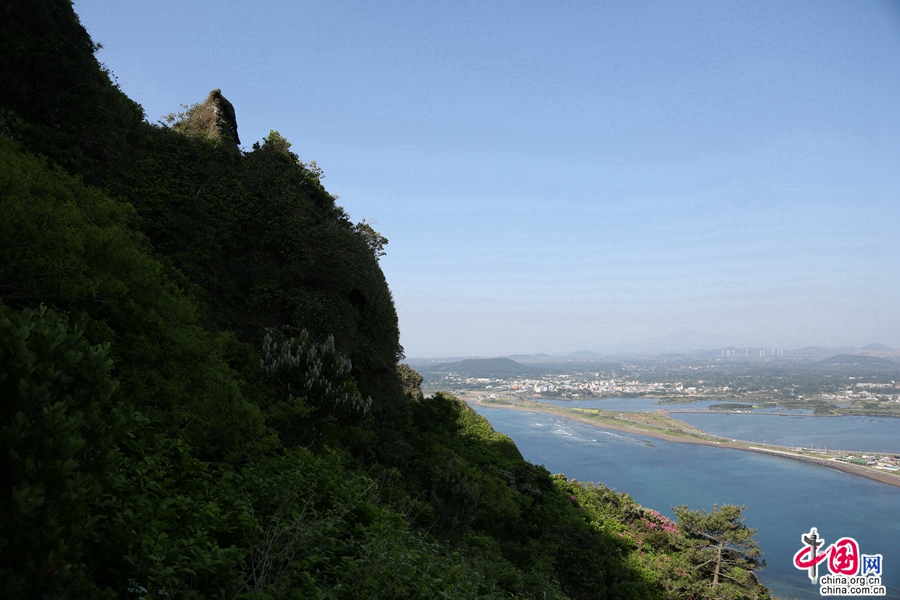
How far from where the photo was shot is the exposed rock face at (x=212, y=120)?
605 inches

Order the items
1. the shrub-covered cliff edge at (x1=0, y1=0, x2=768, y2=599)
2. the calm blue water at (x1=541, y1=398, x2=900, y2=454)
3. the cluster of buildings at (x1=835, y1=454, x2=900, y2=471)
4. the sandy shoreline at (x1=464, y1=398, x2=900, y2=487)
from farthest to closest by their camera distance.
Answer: the calm blue water at (x1=541, y1=398, x2=900, y2=454), the cluster of buildings at (x1=835, y1=454, x2=900, y2=471), the sandy shoreline at (x1=464, y1=398, x2=900, y2=487), the shrub-covered cliff edge at (x1=0, y1=0, x2=768, y2=599)

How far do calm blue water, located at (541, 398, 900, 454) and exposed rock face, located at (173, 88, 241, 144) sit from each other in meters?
66.5

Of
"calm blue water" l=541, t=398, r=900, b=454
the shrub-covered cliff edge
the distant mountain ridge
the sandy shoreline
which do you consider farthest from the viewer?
the distant mountain ridge

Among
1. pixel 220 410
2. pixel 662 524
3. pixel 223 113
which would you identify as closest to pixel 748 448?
pixel 662 524

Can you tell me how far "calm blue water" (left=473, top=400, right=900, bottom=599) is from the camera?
30.7 metres

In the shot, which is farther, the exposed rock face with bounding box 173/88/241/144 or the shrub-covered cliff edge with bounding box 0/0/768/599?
A: the exposed rock face with bounding box 173/88/241/144

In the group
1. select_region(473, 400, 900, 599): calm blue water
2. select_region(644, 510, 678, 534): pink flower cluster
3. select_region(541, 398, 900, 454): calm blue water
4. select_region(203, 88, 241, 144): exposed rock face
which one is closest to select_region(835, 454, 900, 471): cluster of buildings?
select_region(473, 400, 900, 599): calm blue water

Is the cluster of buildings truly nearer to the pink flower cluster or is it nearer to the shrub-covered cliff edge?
the pink flower cluster

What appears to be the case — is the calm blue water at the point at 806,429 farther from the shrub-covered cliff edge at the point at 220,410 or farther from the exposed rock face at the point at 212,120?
the exposed rock face at the point at 212,120

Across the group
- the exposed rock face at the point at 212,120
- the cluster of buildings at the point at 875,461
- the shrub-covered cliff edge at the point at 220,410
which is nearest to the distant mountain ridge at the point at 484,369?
the cluster of buildings at the point at 875,461

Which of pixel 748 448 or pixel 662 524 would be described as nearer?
pixel 662 524

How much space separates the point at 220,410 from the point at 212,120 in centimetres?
1284

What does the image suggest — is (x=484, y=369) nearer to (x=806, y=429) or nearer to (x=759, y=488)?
(x=806, y=429)

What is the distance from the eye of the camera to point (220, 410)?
6.21 meters
